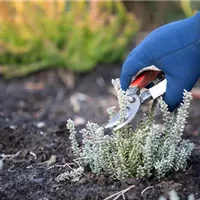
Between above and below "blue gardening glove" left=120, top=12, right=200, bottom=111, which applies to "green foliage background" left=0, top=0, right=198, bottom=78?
above

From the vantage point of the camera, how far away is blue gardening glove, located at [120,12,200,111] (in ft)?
8.02

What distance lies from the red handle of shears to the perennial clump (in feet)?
0.52

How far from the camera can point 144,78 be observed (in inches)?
97.6

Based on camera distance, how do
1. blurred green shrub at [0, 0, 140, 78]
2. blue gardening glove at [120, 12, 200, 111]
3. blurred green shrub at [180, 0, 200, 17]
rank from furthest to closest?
blurred green shrub at [0, 0, 140, 78], blurred green shrub at [180, 0, 200, 17], blue gardening glove at [120, 12, 200, 111]

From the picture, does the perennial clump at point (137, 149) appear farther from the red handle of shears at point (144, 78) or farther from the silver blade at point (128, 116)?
the red handle of shears at point (144, 78)

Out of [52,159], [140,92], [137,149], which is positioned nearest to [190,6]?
[140,92]

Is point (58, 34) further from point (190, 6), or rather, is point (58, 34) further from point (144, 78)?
point (144, 78)

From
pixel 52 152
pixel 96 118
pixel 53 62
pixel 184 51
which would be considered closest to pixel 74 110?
pixel 96 118

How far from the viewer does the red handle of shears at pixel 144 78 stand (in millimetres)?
2455

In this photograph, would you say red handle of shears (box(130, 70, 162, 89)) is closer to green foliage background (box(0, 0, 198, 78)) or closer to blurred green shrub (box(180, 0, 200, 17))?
blurred green shrub (box(180, 0, 200, 17))

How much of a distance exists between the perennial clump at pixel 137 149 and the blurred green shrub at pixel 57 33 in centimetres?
267

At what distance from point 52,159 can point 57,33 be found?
2560mm

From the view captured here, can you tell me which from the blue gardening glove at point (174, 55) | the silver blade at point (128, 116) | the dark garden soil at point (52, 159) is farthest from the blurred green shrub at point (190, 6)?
the silver blade at point (128, 116)

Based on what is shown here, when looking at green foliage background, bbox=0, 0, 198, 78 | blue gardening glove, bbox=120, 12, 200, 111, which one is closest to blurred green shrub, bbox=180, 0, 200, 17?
green foliage background, bbox=0, 0, 198, 78
